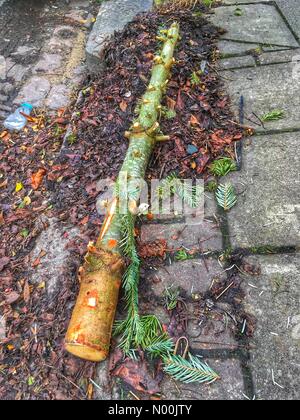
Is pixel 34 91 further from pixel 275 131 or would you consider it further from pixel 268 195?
pixel 268 195

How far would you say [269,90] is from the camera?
11.6 feet

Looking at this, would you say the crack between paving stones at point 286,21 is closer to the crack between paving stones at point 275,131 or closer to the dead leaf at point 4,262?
the crack between paving stones at point 275,131

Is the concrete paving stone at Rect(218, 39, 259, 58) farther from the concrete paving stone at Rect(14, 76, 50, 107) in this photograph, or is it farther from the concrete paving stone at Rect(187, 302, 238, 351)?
the concrete paving stone at Rect(187, 302, 238, 351)

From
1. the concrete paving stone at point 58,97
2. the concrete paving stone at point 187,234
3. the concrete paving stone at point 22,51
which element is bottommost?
the concrete paving stone at point 187,234

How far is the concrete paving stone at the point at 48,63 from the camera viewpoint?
4523 millimetres

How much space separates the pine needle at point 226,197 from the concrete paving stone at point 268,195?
4 centimetres

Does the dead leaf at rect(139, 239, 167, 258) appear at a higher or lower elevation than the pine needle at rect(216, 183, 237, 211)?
lower

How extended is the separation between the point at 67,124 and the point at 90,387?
2.57 meters

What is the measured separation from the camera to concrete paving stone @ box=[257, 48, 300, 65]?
3836 millimetres

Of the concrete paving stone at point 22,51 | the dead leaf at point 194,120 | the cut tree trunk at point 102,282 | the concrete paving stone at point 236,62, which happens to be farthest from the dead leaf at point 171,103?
the concrete paving stone at point 22,51

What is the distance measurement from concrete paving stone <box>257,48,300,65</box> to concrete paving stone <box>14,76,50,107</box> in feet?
7.54

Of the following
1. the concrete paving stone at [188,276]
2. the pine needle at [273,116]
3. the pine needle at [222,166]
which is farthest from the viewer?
the pine needle at [273,116]

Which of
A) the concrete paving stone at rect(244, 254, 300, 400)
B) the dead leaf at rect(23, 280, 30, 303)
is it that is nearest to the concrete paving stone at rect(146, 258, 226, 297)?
the concrete paving stone at rect(244, 254, 300, 400)

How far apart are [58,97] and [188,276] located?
9.02ft
